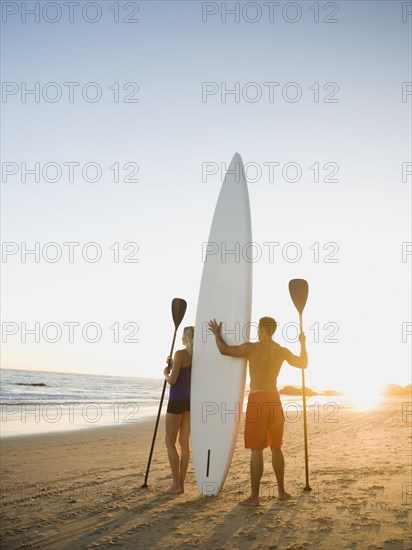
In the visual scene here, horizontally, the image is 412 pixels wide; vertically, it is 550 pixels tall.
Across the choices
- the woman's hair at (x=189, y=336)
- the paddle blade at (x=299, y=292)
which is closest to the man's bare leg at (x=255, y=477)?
the woman's hair at (x=189, y=336)

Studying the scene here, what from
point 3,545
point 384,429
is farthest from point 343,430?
point 3,545

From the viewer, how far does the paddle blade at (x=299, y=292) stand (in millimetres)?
4648

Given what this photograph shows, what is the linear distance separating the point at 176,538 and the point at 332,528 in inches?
39.1

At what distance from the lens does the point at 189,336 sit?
4441 millimetres

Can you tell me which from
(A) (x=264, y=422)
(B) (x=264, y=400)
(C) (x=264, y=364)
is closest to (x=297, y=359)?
(C) (x=264, y=364)

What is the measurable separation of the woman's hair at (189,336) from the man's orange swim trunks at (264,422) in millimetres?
850

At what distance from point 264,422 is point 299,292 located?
1.37m

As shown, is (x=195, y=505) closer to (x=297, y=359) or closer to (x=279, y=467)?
(x=279, y=467)

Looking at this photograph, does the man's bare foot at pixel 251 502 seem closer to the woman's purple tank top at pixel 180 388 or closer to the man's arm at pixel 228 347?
the woman's purple tank top at pixel 180 388

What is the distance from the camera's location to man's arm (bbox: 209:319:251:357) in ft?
13.6

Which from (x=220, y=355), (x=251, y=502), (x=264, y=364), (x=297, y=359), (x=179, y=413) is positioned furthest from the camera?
(x=220, y=355)

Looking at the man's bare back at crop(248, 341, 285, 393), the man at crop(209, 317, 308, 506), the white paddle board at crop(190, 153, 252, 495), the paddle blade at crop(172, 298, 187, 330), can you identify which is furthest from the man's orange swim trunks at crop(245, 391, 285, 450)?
the paddle blade at crop(172, 298, 187, 330)

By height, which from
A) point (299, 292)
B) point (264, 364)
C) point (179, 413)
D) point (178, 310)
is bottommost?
point (179, 413)

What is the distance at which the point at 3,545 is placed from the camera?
2.80 meters
